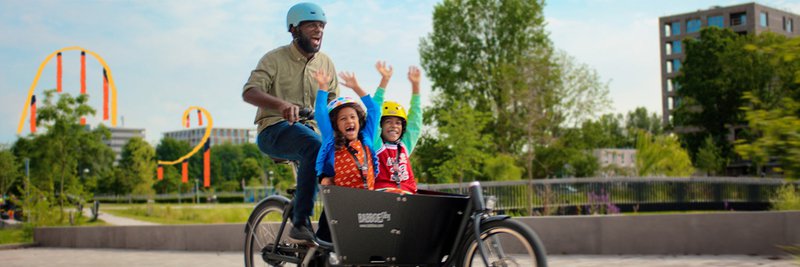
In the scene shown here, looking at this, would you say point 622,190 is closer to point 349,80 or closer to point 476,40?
point 476,40

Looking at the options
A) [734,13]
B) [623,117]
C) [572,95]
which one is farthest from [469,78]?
[623,117]

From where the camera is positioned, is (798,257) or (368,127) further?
(368,127)

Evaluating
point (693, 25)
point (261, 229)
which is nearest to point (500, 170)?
point (261, 229)

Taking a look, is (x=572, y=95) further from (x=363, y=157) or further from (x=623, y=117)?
(x=623, y=117)

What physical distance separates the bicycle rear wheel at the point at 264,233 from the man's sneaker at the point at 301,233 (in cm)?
39

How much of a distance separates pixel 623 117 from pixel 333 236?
133159 millimetres

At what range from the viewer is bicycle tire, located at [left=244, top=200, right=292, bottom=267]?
5590 mm

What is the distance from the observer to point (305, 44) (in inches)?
199

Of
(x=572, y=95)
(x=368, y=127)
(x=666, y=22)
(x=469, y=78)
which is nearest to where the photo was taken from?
(x=368, y=127)

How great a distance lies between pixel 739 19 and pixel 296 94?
9778 centimetres

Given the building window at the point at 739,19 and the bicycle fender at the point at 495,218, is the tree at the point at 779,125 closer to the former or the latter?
the bicycle fender at the point at 495,218

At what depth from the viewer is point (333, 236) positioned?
14.6 ft

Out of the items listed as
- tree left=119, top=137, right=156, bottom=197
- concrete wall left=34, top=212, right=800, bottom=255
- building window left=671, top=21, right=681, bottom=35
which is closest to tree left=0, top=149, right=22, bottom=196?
tree left=119, top=137, right=156, bottom=197

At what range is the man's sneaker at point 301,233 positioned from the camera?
191 inches
